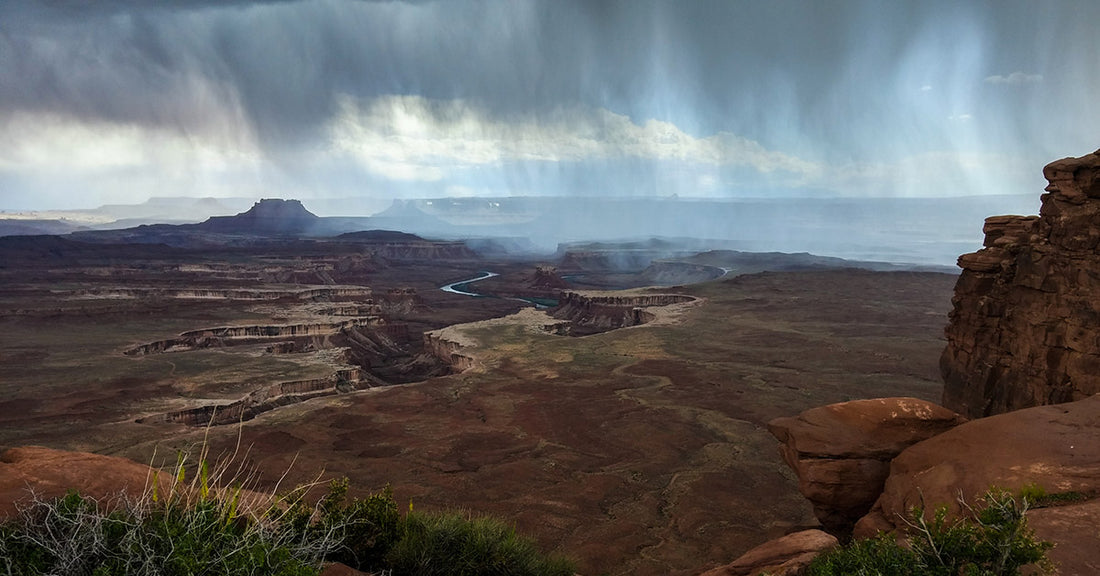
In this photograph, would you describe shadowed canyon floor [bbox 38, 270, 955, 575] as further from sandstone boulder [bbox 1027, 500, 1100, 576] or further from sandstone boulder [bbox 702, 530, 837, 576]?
sandstone boulder [bbox 1027, 500, 1100, 576]

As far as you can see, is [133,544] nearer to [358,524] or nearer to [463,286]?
[358,524]

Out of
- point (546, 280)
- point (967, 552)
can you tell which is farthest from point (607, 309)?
point (967, 552)

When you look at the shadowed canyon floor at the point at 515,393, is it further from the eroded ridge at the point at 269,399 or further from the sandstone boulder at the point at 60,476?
the sandstone boulder at the point at 60,476

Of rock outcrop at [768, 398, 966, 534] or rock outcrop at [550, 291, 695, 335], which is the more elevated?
rock outcrop at [768, 398, 966, 534]

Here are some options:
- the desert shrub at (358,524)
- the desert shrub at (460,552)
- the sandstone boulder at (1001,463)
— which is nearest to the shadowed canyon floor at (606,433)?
the desert shrub at (358,524)

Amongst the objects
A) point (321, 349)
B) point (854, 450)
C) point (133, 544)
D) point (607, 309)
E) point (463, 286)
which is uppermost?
point (133, 544)

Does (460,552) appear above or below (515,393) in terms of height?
above

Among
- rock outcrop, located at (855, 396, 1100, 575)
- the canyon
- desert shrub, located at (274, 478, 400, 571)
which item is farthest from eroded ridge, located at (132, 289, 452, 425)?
rock outcrop, located at (855, 396, 1100, 575)
